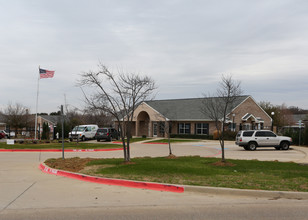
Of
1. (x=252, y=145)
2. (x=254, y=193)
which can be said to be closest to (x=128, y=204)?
(x=254, y=193)

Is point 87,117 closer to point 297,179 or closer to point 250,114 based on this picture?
point 250,114

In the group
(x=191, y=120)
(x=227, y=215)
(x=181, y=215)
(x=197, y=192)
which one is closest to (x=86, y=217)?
(x=181, y=215)

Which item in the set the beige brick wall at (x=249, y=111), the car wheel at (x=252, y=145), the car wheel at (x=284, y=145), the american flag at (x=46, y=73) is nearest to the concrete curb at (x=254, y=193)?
the car wheel at (x=252, y=145)

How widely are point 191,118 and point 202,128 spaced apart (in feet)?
6.40

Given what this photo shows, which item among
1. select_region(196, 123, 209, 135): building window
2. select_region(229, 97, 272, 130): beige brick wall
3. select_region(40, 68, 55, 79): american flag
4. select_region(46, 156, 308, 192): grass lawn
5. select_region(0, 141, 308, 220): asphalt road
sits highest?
select_region(40, 68, 55, 79): american flag

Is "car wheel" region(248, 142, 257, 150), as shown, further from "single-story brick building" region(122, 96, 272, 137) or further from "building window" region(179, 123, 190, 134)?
"building window" region(179, 123, 190, 134)

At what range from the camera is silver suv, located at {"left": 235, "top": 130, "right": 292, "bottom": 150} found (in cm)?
2641

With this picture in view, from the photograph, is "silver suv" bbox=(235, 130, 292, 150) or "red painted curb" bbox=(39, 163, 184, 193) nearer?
"red painted curb" bbox=(39, 163, 184, 193)

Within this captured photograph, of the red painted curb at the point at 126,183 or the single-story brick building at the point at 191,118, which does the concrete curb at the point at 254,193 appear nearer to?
the red painted curb at the point at 126,183

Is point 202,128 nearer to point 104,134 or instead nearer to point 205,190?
point 104,134

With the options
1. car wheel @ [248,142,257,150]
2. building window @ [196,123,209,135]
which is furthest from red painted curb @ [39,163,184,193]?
building window @ [196,123,209,135]

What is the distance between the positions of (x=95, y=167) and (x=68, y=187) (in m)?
3.32

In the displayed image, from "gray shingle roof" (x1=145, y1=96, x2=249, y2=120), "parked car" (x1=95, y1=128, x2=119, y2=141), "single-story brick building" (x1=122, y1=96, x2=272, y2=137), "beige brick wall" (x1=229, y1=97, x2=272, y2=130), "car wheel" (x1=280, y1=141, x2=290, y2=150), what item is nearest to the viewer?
"car wheel" (x1=280, y1=141, x2=290, y2=150)

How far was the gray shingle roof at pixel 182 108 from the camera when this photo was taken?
4453cm
